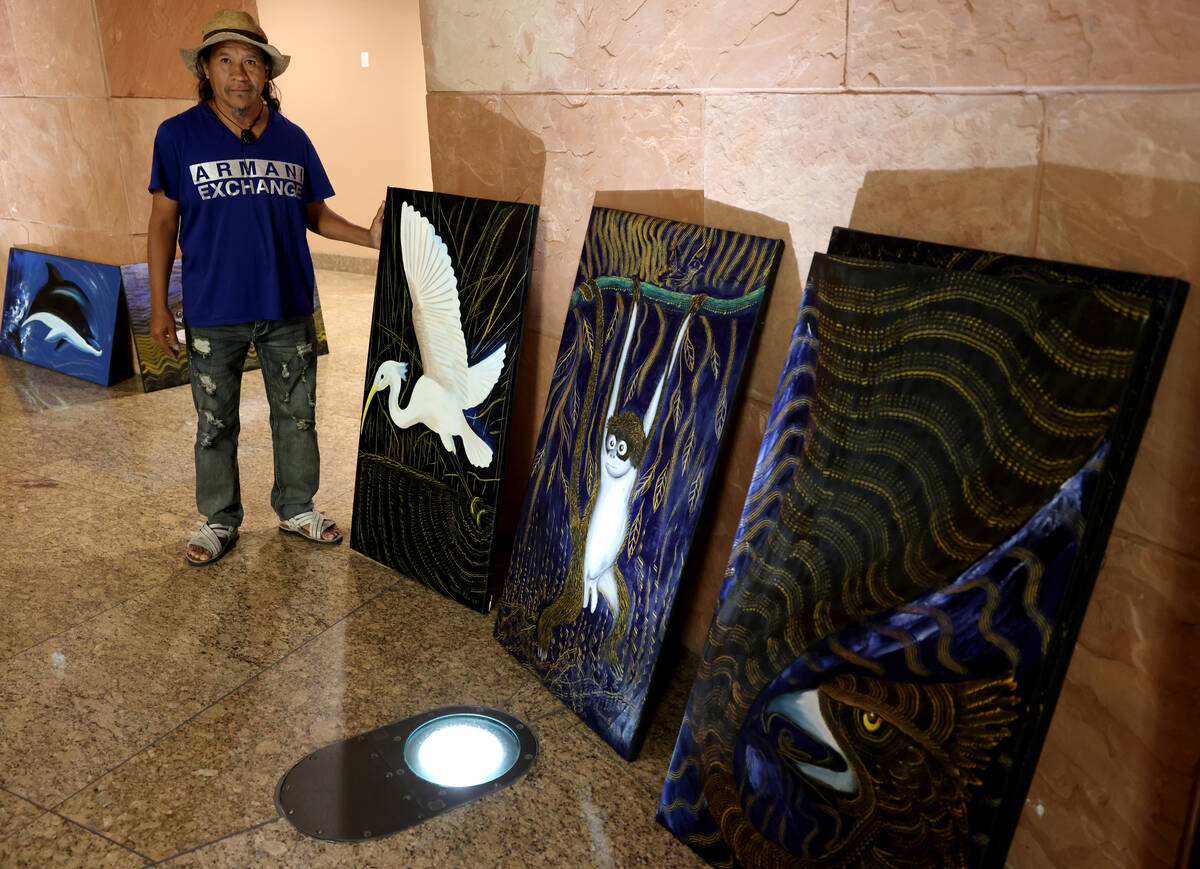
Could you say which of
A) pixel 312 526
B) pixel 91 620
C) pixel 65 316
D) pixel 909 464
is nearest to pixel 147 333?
pixel 65 316

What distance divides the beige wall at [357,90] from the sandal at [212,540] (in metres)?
5.05

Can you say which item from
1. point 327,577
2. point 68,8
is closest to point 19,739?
point 327,577

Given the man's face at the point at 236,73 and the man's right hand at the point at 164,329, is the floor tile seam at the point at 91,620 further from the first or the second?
the man's face at the point at 236,73

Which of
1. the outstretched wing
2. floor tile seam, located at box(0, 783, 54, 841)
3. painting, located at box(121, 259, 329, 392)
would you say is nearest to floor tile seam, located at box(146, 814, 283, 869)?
floor tile seam, located at box(0, 783, 54, 841)

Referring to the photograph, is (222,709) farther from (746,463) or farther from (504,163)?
(504,163)

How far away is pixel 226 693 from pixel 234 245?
124 centimetres

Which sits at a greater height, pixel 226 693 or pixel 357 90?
pixel 357 90

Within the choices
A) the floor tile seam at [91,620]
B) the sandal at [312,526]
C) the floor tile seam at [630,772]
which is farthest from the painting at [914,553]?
the sandal at [312,526]

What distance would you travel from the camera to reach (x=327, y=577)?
283 cm

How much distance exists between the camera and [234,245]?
267 cm

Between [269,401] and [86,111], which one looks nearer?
[269,401]

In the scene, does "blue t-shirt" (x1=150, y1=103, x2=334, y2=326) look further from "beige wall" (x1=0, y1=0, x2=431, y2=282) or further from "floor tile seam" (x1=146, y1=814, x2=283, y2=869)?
"beige wall" (x1=0, y1=0, x2=431, y2=282)

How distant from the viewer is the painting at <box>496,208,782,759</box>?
1961 mm

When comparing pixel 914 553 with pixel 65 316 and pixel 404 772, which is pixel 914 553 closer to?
pixel 404 772
